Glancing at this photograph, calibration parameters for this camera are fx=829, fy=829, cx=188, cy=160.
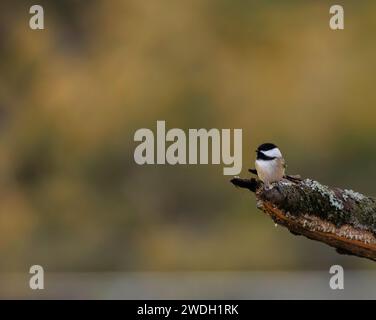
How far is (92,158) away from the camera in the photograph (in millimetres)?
5559

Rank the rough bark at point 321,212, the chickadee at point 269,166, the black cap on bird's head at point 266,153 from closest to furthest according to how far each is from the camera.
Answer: the rough bark at point 321,212
the chickadee at point 269,166
the black cap on bird's head at point 266,153

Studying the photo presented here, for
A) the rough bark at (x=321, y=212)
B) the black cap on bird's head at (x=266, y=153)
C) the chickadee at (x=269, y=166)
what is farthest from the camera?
the black cap on bird's head at (x=266, y=153)

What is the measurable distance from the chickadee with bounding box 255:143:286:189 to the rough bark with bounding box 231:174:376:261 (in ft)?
0.19

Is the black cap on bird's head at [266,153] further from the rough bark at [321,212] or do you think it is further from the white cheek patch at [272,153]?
the rough bark at [321,212]

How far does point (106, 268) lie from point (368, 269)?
1690 millimetres

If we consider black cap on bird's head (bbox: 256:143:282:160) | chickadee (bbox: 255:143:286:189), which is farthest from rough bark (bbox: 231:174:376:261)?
black cap on bird's head (bbox: 256:143:282:160)

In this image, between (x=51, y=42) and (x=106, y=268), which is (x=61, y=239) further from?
(x=51, y=42)

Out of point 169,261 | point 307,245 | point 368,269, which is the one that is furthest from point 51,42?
point 368,269

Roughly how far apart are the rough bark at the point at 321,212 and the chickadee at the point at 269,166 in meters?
0.06

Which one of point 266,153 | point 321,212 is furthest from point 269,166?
point 321,212

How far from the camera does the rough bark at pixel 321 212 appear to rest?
2.92m

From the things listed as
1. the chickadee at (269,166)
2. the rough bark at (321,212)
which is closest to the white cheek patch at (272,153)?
the chickadee at (269,166)

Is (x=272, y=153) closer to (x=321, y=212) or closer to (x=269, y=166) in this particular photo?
(x=269, y=166)

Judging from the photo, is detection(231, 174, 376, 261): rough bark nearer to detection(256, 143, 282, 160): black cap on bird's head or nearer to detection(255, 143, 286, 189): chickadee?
detection(255, 143, 286, 189): chickadee
